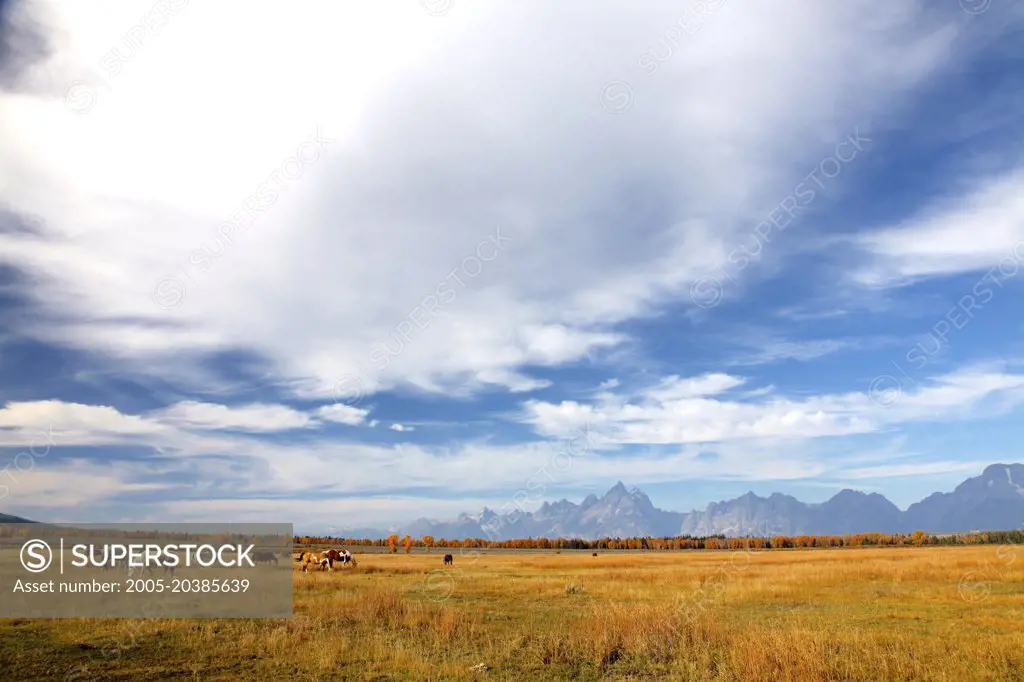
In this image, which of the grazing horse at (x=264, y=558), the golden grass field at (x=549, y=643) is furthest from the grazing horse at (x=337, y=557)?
the golden grass field at (x=549, y=643)

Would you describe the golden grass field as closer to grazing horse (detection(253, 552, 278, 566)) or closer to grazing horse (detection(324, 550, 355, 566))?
grazing horse (detection(324, 550, 355, 566))

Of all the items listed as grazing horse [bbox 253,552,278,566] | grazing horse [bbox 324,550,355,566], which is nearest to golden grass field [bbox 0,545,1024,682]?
grazing horse [bbox 324,550,355,566]

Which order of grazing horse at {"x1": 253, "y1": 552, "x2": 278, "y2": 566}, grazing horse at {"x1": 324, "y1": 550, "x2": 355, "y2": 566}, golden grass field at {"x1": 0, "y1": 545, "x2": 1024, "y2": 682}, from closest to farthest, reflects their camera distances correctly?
golden grass field at {"x1": 0, "y1": 545, "x2": 1024, "y2": 682} → grazing horse at {"x1": 324, "y1": 550, "x2": 355, "y2": 566} → grazing horse at {"x1": 253, "y1": 552, "x2": 278, "y2": 566}

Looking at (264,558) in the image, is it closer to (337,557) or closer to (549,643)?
(337,557)

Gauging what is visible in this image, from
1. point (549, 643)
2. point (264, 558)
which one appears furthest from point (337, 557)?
point (549, 643)

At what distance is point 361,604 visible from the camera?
21891 millimetres

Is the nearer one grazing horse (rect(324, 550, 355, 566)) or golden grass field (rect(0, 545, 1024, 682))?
golden grass field (rect(0, 545, 1024, 682))

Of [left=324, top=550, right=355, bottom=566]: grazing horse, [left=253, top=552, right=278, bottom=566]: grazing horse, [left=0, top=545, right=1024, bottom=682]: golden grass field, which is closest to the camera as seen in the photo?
[left=0, top=545, right=1024, bottom=682]: golden grass field

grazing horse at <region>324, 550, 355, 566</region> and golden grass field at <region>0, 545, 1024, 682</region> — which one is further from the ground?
golden grass field at <region>0, 545, 1024, 682</region>

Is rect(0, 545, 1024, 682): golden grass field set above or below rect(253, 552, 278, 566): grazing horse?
above

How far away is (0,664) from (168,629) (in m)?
4.76

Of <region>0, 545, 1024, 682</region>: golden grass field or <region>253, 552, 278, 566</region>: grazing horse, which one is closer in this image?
<region>0, 545, 1024, 682</region>: golden grass field

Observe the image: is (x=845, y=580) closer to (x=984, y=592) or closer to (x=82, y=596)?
(x=984, y=592)

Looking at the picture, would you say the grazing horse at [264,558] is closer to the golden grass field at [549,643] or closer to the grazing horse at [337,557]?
the grazing horse at [337,557]
